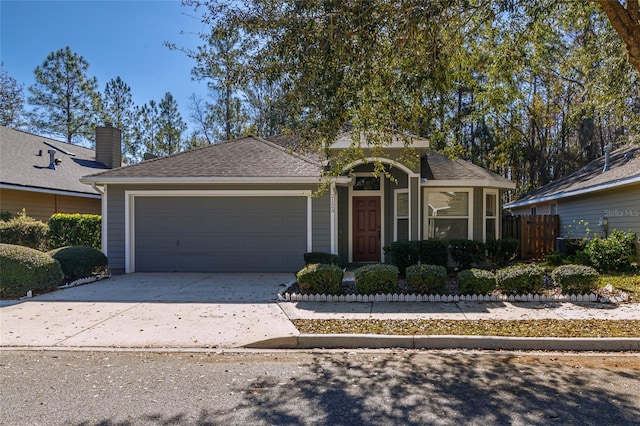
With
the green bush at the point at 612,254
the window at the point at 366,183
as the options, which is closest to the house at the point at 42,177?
the window at the point at 366,183

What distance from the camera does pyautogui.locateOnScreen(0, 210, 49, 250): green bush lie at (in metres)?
12.2

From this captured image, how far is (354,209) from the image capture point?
12719 mm

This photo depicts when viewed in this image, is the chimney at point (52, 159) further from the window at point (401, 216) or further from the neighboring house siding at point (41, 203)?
the window at point (401, 216)

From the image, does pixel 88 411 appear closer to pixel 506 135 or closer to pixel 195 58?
pixel 195 58

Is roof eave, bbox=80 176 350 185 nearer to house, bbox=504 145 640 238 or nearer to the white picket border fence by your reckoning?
the white picket border fence

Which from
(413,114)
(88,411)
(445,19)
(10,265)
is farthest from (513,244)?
(10,265)

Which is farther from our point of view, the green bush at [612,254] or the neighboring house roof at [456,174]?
the neighboring house roof at [456,174]

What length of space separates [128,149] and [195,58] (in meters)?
30.0

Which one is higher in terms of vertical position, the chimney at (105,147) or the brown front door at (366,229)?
the chimney at (105,147)

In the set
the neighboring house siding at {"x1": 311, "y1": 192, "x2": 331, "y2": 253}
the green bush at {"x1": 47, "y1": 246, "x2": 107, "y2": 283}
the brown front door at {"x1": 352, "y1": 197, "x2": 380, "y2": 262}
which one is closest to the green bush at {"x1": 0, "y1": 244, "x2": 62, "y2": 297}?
the green bush at {"x1": 47, "y1": 246, "x2": 107, "y2": 283}

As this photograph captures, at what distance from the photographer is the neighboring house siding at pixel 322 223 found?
10.9 meters

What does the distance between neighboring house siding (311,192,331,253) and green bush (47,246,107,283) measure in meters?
5.36

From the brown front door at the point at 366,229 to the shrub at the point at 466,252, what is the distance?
108 inches

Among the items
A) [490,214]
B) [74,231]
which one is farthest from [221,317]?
[490,214]
